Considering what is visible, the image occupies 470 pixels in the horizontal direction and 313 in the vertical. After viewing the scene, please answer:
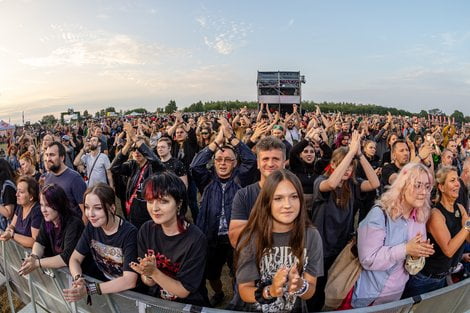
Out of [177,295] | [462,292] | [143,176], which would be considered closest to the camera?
[177,295]

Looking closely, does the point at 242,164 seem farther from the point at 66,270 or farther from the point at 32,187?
A: the point at 32,187

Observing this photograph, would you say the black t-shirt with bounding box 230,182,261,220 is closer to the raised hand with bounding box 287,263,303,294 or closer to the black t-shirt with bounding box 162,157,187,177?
the raised hand with bounding box 287,263,303,294

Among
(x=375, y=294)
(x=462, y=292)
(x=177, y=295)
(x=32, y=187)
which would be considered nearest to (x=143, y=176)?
(x=32, y=187)

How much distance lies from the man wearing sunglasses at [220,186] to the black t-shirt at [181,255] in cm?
93

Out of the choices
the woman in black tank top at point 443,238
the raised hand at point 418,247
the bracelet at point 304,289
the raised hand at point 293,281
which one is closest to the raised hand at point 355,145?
the woman in black tank top at point 443,238

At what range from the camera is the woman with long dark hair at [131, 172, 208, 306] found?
80.7 inches

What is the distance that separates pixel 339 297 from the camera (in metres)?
2.27

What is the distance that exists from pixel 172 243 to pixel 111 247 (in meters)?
0.57

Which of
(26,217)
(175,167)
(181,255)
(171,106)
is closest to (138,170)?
(175,167)

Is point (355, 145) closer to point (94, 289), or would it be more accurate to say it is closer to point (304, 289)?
point (304, 289)

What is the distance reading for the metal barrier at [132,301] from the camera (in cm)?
184

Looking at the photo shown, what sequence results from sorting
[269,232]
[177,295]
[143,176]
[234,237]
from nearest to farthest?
[269,232] < [177,295] < [234,237] < [143,176]

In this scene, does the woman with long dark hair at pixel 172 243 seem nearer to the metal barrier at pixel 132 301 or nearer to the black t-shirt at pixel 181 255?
the black t-shirt at pixel 181 255

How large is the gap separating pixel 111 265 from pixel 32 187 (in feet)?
4.44
